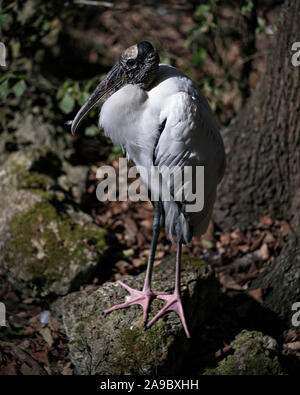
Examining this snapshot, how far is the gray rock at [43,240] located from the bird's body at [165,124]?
86 cm

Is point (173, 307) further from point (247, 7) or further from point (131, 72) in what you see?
point (247, 7)

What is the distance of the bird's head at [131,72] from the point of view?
8.09 ft

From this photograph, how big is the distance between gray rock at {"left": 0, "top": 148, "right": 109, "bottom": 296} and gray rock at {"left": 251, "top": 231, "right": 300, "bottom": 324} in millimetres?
1156

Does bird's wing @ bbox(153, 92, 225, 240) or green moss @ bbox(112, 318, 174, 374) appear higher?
bird's wing @ bbox(153, 92, 225, 240)

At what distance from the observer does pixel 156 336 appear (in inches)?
94.0

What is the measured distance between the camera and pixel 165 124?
7.95 feet

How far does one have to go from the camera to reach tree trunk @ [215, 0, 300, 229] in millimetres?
3252

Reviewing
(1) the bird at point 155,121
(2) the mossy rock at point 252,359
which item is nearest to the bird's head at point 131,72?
(1) the bird at point 155,121

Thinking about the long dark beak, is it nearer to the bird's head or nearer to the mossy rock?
the bird's head

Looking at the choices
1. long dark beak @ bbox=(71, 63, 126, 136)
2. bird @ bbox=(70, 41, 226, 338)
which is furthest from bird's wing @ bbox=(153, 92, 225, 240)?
long dark beak @ bbox=(71, 63, 126, 136)

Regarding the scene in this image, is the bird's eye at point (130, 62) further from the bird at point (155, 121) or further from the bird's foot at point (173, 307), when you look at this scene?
the bird's foot at point (173, 307)

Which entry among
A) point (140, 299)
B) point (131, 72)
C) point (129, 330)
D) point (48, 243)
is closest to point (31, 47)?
point (48, 243)
